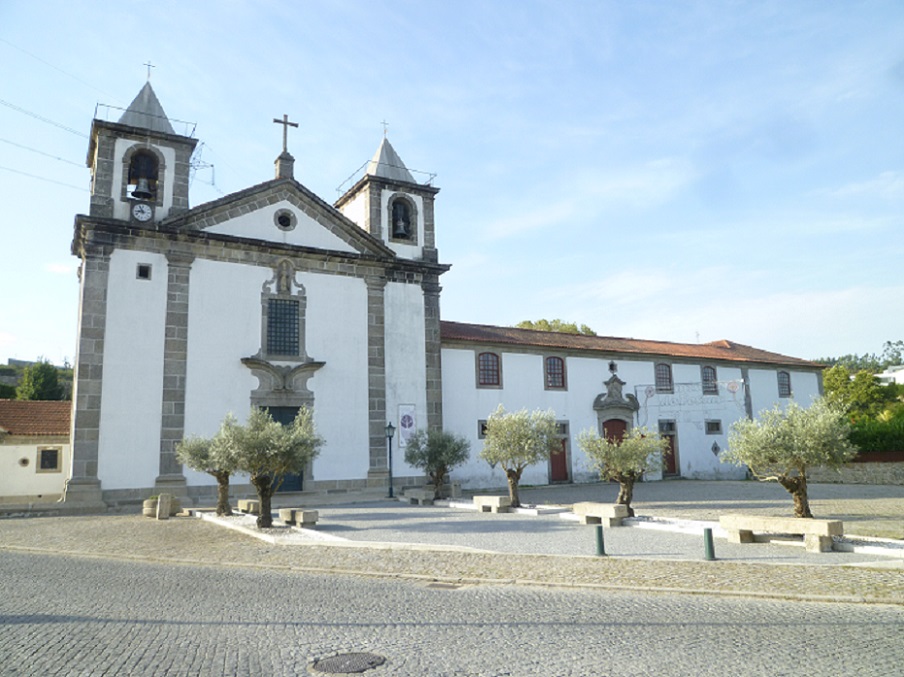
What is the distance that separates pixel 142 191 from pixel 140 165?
40.2 inches

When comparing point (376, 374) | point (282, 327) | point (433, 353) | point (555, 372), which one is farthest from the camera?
point (555, 372)

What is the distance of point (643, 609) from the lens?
7293 mm

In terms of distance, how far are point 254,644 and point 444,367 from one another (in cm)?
1937

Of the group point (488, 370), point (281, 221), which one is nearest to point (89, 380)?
point (281, 221)

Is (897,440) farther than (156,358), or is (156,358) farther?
(897,440)

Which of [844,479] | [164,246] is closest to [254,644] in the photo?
[164,246]

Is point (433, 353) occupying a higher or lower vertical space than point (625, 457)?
higher

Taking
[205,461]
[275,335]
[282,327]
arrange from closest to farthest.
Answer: [205,461], [275,335], [282,327]

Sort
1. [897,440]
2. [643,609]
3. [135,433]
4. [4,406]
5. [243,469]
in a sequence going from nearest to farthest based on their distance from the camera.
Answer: [643,609]
[243,469]
[135,433]
[4,406]
[897,440]

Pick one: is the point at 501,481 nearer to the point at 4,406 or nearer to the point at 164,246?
the point at 164,246

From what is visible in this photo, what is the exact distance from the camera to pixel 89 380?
1856cm

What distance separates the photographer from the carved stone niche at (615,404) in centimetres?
2878

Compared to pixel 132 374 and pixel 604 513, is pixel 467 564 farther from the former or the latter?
pixel 132 374

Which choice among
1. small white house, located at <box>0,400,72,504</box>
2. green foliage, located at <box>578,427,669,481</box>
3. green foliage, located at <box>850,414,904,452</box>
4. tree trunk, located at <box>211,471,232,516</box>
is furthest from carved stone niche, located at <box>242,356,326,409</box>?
green foliage, located at <box>850,414,904,452</box>
